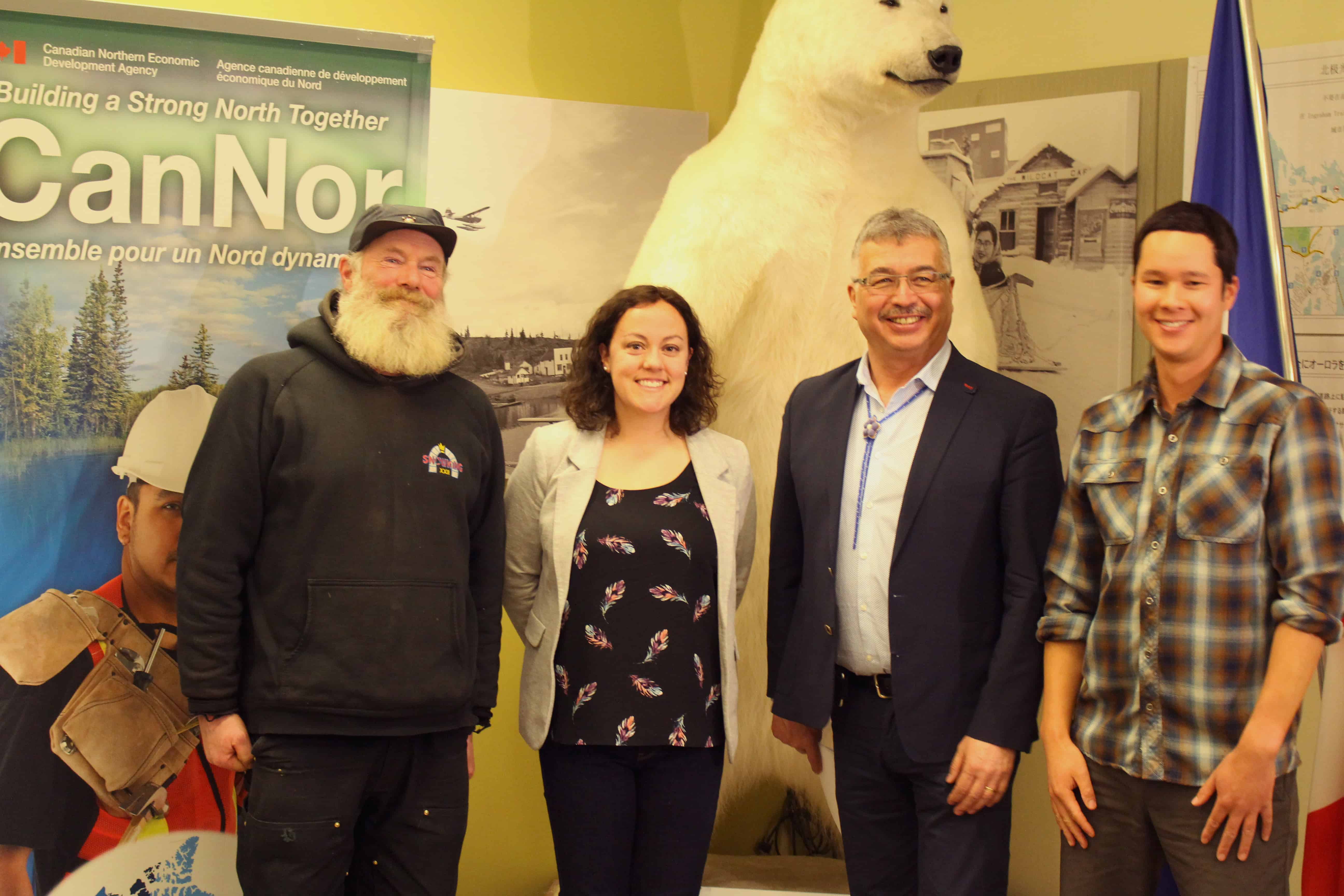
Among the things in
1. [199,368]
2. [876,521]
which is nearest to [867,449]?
[876,521]

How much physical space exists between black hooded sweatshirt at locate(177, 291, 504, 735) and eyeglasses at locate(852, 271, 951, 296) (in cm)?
77

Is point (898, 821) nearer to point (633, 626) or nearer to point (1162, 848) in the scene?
point (1162, 848)

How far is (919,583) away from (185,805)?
1.75m

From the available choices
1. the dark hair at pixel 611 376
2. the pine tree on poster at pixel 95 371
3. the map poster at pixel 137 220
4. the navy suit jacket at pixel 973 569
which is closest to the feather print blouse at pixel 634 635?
the dark hair at pixel 611 376

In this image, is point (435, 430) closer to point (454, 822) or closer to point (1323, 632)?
point (454, 822)

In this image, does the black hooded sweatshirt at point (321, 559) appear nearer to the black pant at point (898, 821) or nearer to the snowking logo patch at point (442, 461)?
the snowking logo patch at point (442, 461)

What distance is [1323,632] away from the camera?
4.00ft

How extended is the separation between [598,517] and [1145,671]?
0.85m

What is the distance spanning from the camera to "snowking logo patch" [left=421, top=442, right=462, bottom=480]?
1609 millimetres

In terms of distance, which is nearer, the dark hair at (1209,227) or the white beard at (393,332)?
the dark hair at (1209,227)

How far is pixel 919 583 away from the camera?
4.99ft

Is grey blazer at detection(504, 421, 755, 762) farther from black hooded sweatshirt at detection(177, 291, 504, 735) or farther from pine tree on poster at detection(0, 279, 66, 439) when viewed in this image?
pine tree on poster at detection(0, 279, 66, 439)

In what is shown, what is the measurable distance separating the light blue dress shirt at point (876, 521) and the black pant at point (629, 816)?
328mm

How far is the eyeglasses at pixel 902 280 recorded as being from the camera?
1562 mm
